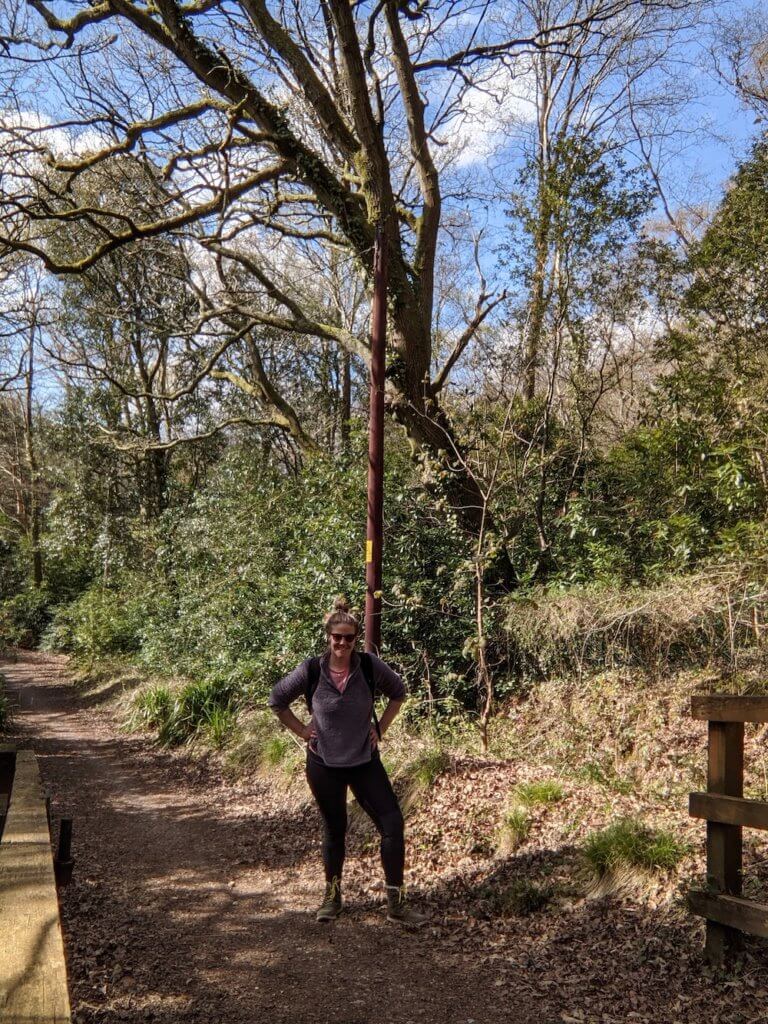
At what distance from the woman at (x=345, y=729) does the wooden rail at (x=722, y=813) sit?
6.33 feet

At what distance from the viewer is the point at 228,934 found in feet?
18.8

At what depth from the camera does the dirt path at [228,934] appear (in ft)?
14.9

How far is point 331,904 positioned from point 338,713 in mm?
1478

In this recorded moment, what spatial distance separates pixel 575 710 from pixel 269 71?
1051 centimetres

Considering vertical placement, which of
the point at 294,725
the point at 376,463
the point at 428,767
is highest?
the point at 376,463

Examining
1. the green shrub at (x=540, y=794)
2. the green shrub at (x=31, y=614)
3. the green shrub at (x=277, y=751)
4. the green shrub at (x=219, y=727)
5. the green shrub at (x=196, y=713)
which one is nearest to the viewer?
the green shrub at (x=540, y=794)

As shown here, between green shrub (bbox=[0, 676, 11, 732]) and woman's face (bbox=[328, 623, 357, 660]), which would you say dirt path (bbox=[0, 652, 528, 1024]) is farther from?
green shrub (bbox=[0, 676, 11, 732])

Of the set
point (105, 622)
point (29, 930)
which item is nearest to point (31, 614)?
point (105, 622)

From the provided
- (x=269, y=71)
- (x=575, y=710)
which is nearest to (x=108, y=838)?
(x=575, y=710)

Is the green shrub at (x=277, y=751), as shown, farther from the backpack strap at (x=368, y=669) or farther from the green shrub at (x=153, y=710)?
the backpack strap at (x=368, y=669)

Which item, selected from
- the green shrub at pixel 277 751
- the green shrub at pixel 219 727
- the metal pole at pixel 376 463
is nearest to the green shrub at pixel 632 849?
the metal pole at pixel 376 463

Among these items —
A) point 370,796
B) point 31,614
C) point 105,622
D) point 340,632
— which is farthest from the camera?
point 31,614

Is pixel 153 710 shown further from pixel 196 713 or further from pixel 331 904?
pixel 331 904

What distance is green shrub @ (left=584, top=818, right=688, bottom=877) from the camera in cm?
539
